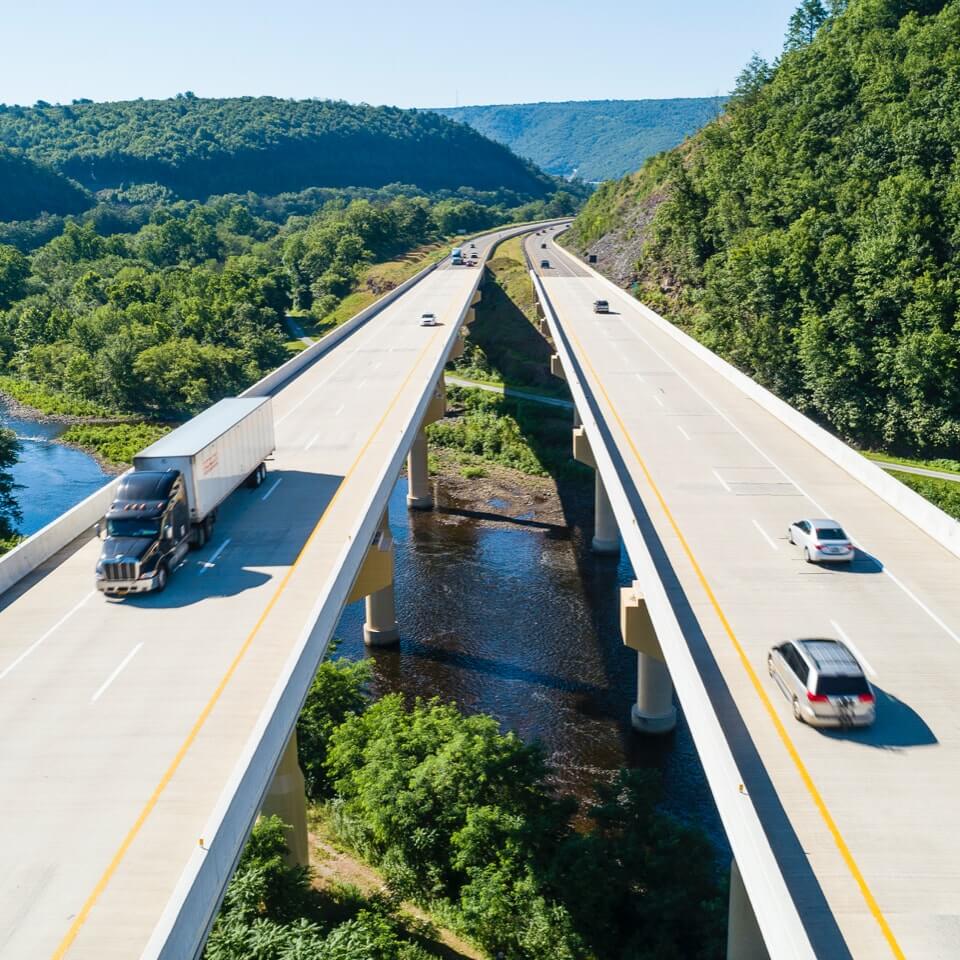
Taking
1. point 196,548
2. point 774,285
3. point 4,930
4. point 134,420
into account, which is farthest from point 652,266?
point 4,930

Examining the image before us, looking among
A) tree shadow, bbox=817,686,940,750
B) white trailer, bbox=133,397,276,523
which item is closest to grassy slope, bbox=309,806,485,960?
white trailer, bbox=133,397,276,523

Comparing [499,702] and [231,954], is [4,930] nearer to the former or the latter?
[231,954]

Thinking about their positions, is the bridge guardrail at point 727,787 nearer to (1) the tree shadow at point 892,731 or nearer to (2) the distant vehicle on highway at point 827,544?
(1) the tree shadow at point 892,731

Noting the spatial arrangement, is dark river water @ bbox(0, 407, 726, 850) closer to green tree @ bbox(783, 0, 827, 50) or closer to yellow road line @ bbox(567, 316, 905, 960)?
yellow road line @ bbox(567, 316, 905, 960)

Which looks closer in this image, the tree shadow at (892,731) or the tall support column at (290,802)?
the tree shadow at (892,731)

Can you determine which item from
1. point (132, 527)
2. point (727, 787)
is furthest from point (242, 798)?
point (132, 527)

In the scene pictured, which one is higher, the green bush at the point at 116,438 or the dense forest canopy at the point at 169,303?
the dense forest canopy at the point at 169,303

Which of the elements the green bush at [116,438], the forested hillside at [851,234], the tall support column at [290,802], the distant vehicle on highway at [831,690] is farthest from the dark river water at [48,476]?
the forested hillside at [851,234]
